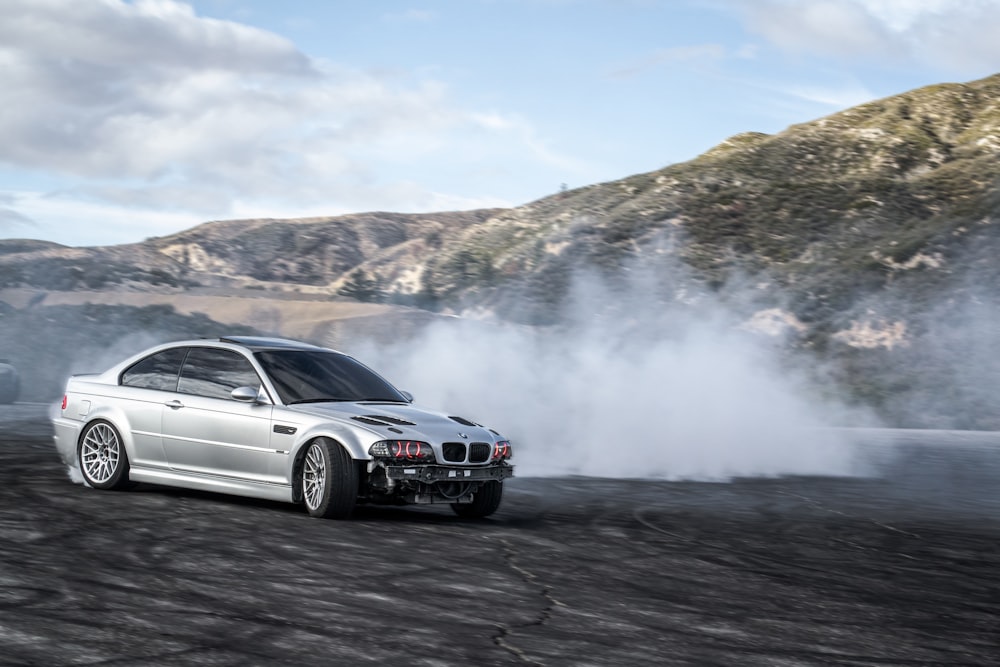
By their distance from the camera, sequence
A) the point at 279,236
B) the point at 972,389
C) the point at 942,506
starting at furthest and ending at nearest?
the point at 279,236, the point at 972,389, the point at 942,506


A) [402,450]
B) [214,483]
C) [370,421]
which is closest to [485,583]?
[402,450]

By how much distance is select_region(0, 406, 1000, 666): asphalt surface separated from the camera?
5.82 meters

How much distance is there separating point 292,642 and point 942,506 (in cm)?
1017

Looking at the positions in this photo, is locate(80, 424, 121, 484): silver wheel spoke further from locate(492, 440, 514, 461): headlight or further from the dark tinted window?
locate(492, 440, 514, 461): headlight

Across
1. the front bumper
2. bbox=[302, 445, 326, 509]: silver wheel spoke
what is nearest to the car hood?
the front bumper

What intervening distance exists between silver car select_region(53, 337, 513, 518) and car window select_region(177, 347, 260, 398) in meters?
0.01

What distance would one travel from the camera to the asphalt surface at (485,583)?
5.82 m

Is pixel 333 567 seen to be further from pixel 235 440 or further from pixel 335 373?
pixel 335 373

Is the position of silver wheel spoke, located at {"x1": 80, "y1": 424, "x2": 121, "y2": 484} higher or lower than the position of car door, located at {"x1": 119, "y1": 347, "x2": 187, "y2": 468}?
lower

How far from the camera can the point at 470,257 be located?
74188mm

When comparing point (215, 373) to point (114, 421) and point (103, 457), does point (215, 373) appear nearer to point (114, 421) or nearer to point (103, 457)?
point (114, 421)

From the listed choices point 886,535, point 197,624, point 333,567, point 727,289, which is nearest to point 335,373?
point 333,567

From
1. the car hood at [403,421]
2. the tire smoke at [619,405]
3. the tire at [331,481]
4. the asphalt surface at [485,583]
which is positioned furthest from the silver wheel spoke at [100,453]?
the tire smoke at [619,405]

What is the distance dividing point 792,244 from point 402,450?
183 feet
